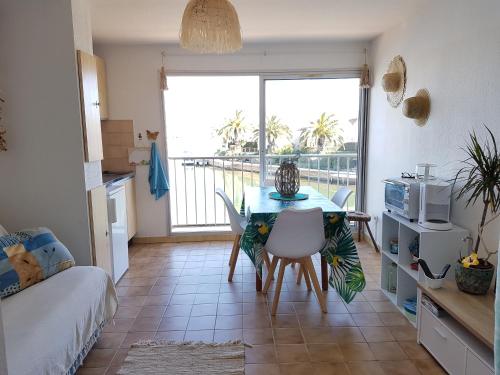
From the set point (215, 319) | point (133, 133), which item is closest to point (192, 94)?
point (133, 133)

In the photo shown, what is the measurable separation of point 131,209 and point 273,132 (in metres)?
1.94

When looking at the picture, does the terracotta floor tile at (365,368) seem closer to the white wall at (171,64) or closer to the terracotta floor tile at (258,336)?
the terracotta floor tile at (258,336)

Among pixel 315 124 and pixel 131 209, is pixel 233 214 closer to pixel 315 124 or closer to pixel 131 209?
pixel 131 209

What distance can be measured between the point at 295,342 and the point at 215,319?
2.01 ft

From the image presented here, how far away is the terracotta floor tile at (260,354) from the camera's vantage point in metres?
2.16

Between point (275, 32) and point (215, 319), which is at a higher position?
point (275, 32)

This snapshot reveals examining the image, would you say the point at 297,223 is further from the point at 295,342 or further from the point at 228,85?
the point at 228,85

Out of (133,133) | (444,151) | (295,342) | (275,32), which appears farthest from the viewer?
(133,133)

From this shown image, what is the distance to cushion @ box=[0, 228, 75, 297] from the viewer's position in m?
1.98

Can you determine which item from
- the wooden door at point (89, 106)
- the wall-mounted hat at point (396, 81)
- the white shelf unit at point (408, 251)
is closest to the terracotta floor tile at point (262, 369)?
the white shelf unit at point (408, 251)

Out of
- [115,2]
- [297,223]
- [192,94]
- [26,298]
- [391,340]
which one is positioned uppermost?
[115,2]

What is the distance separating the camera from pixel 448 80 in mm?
2641

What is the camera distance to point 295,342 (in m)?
2.34

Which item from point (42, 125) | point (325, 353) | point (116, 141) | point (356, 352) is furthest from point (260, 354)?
point (116, 141)
